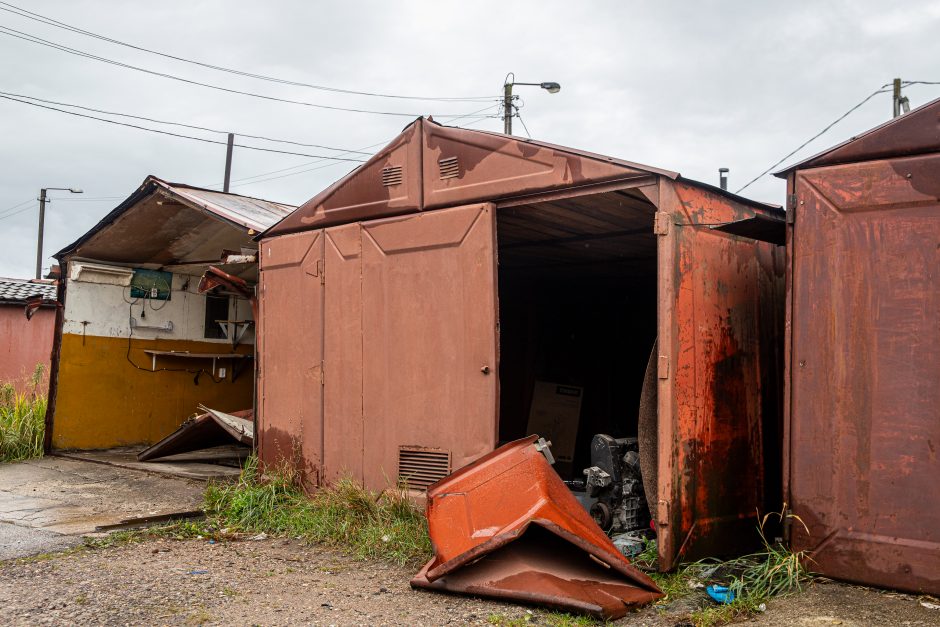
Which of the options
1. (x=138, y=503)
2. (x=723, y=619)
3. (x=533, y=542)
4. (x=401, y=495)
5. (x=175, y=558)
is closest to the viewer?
(x=723, y=619)

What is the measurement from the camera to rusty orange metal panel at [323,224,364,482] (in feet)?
20.8

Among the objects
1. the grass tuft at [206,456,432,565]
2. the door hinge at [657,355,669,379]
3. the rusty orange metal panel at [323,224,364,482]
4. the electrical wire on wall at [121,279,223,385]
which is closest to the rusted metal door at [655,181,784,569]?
the door hinge at [657,355,669,379]

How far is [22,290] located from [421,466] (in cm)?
1560

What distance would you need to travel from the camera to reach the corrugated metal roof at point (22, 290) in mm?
16672

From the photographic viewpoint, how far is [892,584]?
4.00 m

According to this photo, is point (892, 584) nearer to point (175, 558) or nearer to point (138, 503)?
point (175, 558)

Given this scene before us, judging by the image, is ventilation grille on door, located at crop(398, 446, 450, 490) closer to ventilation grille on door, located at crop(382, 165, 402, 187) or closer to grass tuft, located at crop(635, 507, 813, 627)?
grass tuft, located at crop(635, 507, 813, 627)

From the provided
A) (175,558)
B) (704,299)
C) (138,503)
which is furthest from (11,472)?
(704,299)

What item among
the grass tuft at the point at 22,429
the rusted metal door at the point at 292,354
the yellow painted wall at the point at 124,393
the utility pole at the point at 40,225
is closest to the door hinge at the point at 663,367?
the rusted metal door at the point at 292,354

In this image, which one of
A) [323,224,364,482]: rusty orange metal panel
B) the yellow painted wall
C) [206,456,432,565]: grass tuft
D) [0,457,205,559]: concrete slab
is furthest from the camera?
the yellow painted wall

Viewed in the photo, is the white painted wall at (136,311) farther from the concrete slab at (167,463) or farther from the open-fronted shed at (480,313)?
the open-fronted shed at (480,313)

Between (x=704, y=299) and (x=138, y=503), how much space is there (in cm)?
510

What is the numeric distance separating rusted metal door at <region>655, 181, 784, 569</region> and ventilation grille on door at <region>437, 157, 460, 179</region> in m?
1.74

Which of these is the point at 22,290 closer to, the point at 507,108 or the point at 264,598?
the point at 507,108
